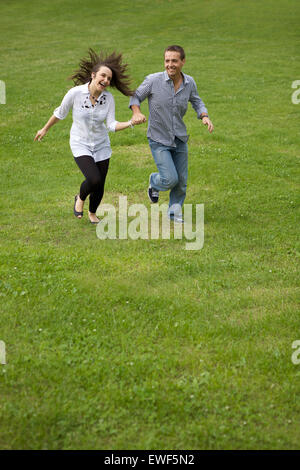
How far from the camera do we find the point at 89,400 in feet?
A: 14.3

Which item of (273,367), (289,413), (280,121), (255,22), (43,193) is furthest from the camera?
(255,22)

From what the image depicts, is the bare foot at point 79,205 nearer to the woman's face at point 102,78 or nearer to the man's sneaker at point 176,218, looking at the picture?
the man's sneaker at point 176,218

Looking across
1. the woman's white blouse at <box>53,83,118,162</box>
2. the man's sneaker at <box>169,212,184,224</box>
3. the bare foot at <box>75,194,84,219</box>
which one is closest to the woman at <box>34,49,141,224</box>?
the woman's white blouse at <box>53,83,118,162</box>

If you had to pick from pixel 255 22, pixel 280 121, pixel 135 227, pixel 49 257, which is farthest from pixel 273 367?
pixel 255 22

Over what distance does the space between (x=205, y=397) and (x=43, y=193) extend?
675 centimetres

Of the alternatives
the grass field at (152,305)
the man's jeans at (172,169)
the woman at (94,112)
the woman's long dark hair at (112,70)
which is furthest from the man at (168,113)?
the grass field at (152,305)

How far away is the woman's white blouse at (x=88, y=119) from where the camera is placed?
7.58 meters

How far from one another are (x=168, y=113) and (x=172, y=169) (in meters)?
0.86

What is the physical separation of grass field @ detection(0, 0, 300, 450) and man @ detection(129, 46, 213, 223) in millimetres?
1158

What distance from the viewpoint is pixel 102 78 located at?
7371 mm

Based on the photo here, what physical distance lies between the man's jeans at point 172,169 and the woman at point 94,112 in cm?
81

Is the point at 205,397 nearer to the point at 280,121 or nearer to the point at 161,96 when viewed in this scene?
the point at 161,96

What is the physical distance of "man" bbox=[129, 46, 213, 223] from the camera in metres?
7.87

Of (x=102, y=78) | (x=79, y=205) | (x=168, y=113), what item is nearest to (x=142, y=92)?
(x=168, y=113)
